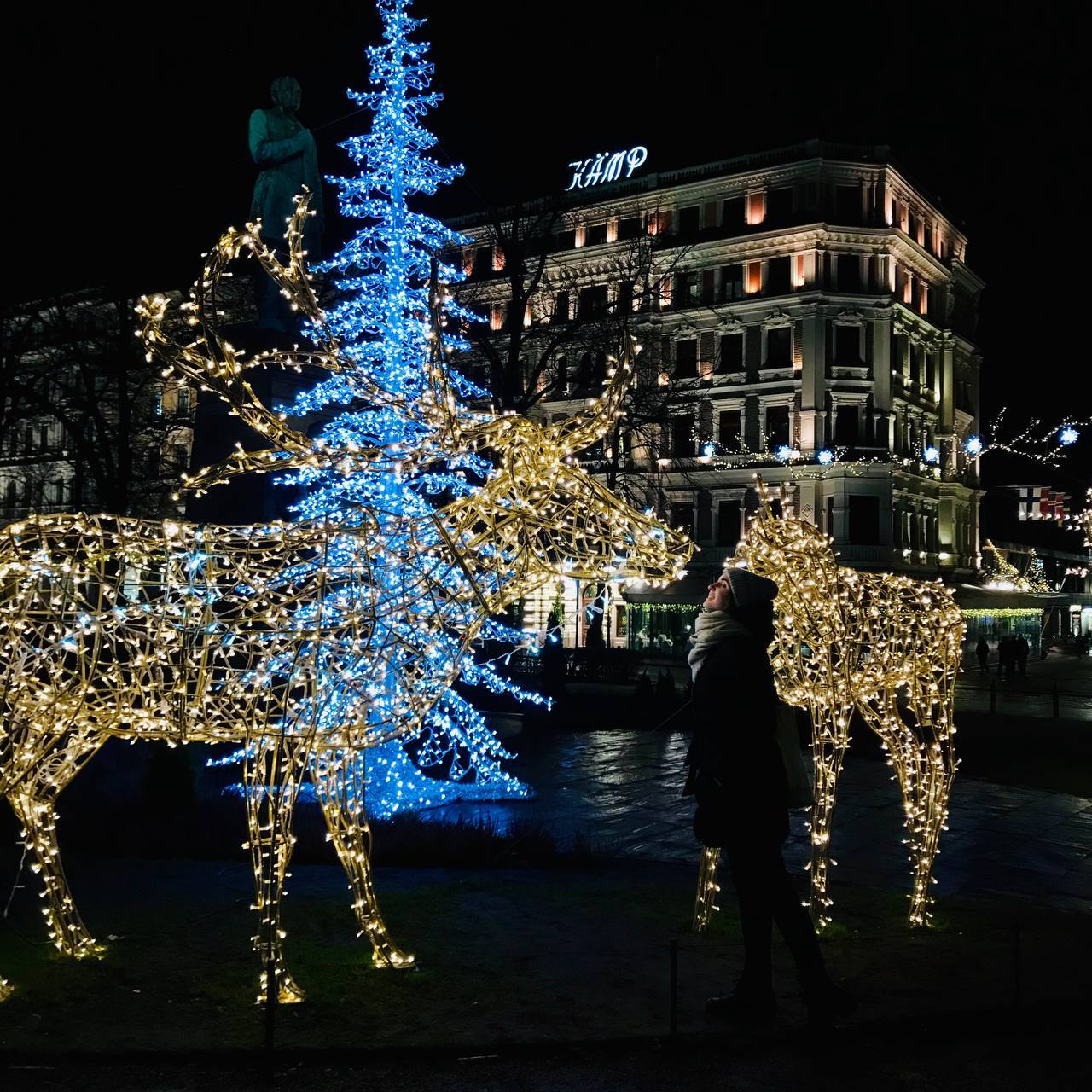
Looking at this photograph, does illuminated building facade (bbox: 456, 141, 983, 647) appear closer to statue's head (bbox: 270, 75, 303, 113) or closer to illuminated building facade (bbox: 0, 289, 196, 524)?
illuminated building facade (bbox: 0, 289, 196, 524)

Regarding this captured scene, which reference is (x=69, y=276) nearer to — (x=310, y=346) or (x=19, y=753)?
(x=310, y=346)

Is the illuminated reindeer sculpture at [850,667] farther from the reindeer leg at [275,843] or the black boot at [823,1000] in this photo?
the reindeer leg at [275,843]

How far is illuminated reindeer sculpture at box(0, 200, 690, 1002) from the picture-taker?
586 cm

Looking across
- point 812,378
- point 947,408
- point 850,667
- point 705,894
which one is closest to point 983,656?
point 812,378

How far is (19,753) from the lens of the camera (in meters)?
6.11

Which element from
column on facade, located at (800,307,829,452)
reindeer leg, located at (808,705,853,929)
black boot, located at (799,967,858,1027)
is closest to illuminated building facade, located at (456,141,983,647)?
column on facade, located at (800,307,829,452)

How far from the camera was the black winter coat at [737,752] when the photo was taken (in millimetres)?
5609

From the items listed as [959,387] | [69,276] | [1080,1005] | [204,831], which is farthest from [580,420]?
[959,387]

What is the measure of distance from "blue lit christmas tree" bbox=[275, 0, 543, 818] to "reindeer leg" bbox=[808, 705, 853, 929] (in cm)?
464

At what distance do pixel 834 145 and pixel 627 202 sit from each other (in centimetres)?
942

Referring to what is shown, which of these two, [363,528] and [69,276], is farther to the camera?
[69,276]

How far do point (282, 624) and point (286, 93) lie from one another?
9.81 m

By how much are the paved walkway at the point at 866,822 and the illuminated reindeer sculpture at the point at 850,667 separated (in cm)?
162

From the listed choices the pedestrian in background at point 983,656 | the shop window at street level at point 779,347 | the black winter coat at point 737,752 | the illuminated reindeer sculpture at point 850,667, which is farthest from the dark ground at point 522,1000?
the shop window at street level at point 779,347
